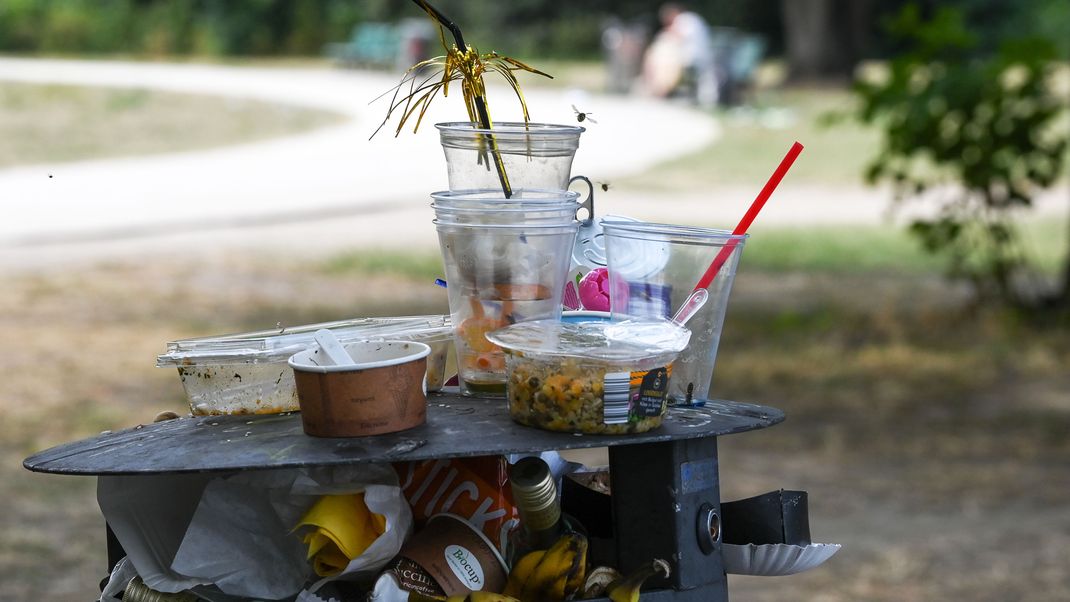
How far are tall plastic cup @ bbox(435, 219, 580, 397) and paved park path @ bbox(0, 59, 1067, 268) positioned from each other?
773cm

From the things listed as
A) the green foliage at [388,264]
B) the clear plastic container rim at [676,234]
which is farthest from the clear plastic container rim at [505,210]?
the green foliage at [388,264]

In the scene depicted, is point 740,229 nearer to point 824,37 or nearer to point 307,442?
point 307,442

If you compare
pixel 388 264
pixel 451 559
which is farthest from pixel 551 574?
pixel 388 264

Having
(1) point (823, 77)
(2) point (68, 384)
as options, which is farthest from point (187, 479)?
(1) point (823, 77)

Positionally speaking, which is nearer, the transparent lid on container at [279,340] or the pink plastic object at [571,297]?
the transparent lid on container at [279,340]

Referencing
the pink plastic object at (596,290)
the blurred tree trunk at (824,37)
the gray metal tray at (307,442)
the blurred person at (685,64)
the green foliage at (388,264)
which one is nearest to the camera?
the gray metal tray at (307,442)

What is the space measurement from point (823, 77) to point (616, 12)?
26.3 feet

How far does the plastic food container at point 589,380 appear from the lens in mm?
1825

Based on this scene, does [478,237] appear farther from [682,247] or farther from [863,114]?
[863,114]

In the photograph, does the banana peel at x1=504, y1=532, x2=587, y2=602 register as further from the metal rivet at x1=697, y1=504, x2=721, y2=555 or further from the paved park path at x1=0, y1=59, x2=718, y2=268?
the paved park path at x1=0, y1=59, x2=718, y2=268

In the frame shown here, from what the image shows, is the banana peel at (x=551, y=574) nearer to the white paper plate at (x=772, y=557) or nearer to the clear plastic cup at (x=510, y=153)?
the white paper plate at (x=772, y=557)

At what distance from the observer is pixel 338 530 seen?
1866mm

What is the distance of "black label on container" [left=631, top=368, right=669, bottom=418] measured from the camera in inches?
72.2

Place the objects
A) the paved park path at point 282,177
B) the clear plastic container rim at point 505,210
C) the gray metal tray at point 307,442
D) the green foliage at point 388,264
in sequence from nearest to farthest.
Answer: the gray metal tray at point 307,442 < the clear plastic container rim at point 505,210 < the green foliage at point 388,264 < the paved park path at point 282,177
